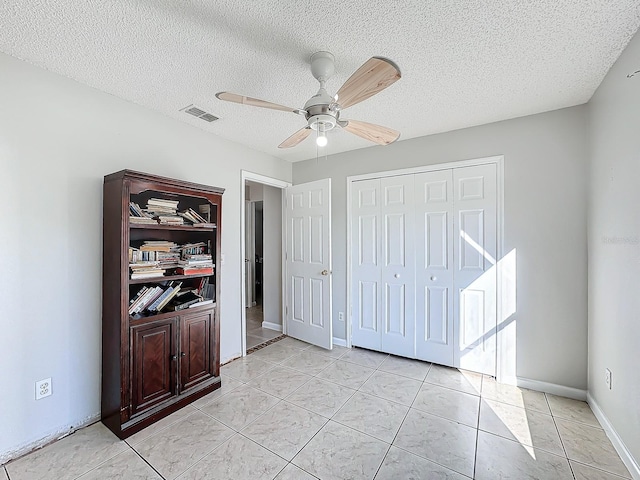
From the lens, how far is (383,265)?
130 inches

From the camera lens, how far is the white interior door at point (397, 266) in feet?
10.3

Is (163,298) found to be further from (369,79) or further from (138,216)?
(369,79)

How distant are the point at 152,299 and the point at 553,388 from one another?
3.40 m

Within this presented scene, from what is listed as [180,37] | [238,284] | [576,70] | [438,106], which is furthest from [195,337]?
[576,70]

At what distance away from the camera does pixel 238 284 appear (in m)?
3.24

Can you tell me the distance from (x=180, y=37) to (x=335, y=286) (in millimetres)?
2869

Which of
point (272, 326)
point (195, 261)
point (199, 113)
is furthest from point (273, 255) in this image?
point (199, 113)

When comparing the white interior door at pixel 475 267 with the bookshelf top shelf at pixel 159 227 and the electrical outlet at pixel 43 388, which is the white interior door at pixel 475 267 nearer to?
the bookshelf top shelf at pixel 159 227

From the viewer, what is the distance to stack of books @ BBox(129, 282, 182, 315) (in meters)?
2.15

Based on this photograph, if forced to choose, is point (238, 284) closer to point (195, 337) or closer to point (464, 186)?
point (195, 337)

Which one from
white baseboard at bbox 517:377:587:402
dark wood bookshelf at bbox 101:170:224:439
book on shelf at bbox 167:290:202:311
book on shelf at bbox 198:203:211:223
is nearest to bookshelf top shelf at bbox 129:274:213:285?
dark wood bookshelf at bbox 101:170:224:439

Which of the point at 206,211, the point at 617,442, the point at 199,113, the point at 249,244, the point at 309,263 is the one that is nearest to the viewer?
the point at 617,442

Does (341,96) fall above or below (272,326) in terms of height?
above

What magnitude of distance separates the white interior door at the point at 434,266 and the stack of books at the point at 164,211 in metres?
2.34
